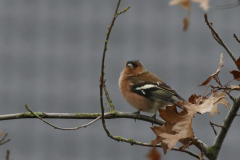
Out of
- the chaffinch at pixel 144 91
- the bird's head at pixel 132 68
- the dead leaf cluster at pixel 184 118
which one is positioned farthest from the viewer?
the bird's head at pixel 132 68

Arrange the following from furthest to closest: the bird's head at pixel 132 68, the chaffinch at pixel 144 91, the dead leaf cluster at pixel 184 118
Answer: the bird's head at pixel 132 68 → the chaffinch at pixel 144 91 → the dead leaf cluster at pixel 184 118

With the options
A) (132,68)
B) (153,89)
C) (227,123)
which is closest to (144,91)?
(153,89)

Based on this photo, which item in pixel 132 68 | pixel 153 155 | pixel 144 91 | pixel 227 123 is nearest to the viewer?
pixel 153 155

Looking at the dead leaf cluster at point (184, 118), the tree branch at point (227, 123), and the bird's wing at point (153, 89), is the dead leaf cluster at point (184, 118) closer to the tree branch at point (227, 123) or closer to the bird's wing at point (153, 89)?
the tree branch at point (227, 123)

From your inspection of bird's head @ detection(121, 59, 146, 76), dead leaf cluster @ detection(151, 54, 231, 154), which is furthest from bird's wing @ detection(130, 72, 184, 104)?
dead leaf cluster @ detection(151, 54, 231, 154)

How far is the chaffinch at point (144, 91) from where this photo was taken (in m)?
3.54

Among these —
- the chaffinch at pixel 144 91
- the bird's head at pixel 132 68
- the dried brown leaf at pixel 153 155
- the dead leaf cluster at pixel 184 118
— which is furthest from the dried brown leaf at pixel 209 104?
the bird's head at pixel 132 68

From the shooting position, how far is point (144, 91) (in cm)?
373

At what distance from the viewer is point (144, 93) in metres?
3.67

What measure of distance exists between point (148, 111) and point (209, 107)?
180 centimetres

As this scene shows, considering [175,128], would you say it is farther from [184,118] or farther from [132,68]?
[132,68]

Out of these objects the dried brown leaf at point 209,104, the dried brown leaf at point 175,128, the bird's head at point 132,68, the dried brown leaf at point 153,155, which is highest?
the bird's head at point 132,68

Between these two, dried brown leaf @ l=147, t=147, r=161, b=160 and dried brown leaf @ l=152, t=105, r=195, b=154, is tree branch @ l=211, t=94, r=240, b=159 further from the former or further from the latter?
dried brown leaf @ l=147, t=147, r=161, b=160

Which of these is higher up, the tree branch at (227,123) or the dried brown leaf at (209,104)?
the dried brown leaf at (209,104)
